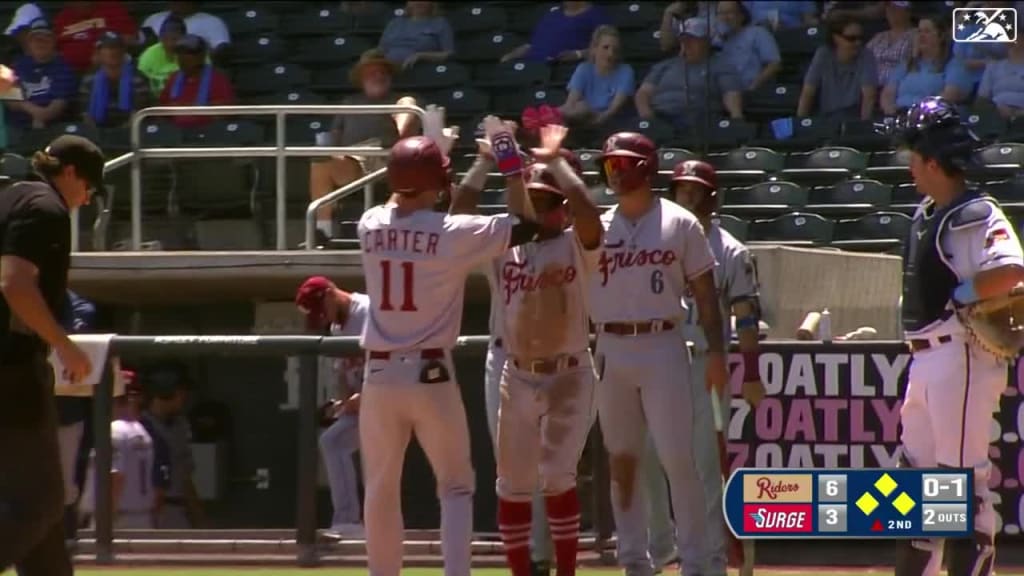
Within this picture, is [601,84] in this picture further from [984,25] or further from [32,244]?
[32,244]

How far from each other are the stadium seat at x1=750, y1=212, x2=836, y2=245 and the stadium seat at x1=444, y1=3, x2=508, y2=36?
12.1 feet

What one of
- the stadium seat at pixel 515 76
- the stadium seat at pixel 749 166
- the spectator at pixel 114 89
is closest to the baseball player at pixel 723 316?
the stadium seat at pixel 749 166

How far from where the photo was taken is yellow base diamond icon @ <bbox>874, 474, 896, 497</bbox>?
6730 millimetres

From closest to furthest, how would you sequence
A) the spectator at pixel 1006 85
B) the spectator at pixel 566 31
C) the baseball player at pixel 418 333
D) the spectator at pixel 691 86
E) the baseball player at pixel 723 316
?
the baseball player at pixel 418 333, the baseball player at pixel 723 316, the spectator at pixel 1006 85, the spectator at pixel 691 86, the spectator at pixel 566 31

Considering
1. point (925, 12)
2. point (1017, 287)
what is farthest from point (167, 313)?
point (1017, 287)

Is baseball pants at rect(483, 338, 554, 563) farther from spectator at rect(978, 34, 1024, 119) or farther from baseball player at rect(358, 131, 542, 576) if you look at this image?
spectator at rect(978, 34, 1024, 119)

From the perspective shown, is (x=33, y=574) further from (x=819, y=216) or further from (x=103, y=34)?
(x=103, y=34)

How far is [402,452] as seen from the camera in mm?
6871

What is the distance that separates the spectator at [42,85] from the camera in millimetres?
14727

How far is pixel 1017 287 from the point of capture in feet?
20.9

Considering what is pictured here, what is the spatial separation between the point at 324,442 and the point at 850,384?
2.58 meters

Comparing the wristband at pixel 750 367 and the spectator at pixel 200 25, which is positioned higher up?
the spectator at pixel 200 25

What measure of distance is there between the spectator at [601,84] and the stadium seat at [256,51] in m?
2.78

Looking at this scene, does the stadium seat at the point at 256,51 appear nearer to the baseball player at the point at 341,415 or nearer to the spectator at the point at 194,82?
the spectator at the point at 194,82
